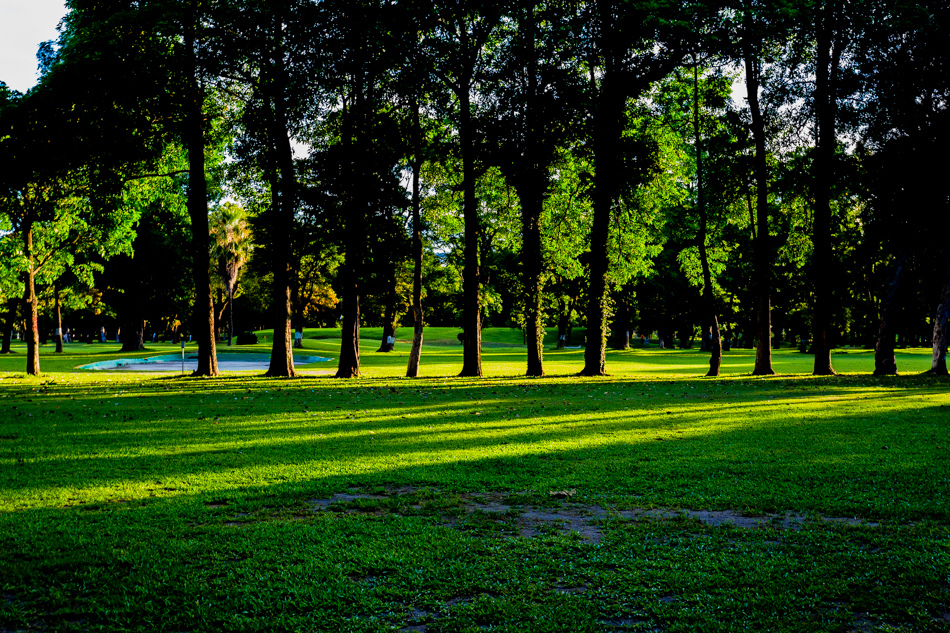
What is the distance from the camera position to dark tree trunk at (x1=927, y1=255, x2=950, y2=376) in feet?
78.8

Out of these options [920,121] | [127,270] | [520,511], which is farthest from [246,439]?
[127,270]

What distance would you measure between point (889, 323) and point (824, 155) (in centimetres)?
680

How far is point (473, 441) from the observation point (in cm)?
989

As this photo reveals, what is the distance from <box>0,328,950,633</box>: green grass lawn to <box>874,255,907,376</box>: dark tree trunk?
1462 cm

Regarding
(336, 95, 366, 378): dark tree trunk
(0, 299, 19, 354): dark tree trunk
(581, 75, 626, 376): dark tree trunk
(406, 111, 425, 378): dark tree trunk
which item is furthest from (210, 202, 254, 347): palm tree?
(581, 75, 626, 376): dark tree trunk

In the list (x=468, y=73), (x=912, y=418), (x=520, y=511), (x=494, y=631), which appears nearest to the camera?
(x=494, y=631)

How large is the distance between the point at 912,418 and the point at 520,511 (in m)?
9.90

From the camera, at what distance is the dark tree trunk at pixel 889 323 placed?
79.8 ft

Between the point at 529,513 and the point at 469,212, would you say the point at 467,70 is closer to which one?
the point at 469,212

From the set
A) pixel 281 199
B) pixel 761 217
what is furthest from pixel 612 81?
→ pixel 281 199

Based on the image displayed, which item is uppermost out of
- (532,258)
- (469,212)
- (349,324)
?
(469,212)

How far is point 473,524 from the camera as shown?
5.68 meters

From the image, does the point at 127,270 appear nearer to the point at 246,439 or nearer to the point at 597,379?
the point at 597,379

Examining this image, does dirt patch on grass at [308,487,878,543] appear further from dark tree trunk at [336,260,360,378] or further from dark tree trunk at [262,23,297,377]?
dark tree trunk at [262,23,297,377]
